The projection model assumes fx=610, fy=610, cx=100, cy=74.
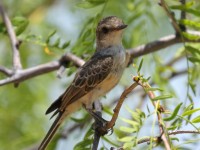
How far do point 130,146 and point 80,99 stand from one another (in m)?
1.68

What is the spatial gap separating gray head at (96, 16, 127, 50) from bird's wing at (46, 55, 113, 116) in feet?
0.84

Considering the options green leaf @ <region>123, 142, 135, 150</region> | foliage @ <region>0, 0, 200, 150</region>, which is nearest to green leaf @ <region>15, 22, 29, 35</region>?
foliage @ <region>0, 0, 200, 150</region>

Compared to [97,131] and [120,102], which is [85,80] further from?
[120,102]

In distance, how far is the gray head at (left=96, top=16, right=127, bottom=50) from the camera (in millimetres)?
5453

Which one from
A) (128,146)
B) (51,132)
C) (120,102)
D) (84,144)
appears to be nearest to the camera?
(120,102)

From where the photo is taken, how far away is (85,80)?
17.4ft

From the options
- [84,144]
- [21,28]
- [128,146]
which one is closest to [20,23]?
[21,28]

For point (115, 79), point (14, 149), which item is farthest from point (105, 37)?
point (14, 149)

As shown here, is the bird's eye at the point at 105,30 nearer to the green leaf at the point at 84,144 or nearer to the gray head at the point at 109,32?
the gray head at the point at 109,32

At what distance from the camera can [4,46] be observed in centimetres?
730

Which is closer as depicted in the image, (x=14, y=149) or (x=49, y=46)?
(x=49, y=46)

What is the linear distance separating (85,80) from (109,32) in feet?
1.83

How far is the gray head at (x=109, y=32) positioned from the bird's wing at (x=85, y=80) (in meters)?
0.26

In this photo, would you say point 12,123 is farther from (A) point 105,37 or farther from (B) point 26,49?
(A) point 105,37
